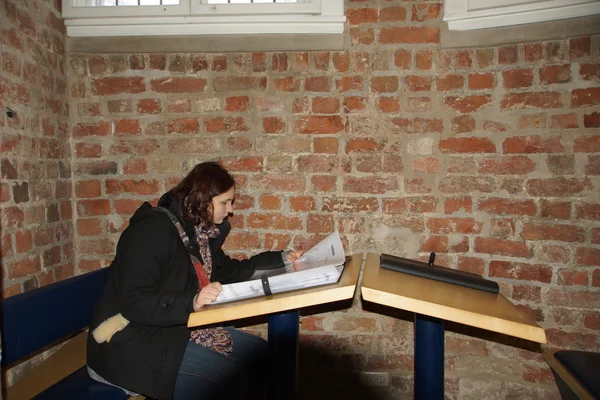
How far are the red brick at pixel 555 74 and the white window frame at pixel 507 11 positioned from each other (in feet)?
0.84

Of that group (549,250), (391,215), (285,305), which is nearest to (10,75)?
(285,305)

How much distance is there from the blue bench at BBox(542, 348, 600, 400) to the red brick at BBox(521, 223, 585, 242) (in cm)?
61

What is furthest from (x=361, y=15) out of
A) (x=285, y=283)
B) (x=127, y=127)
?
(x=285, y=283)

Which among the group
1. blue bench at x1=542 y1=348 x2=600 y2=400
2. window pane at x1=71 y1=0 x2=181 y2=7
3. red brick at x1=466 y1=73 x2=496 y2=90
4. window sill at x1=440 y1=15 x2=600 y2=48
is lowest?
blue bench at x1=542 y1=348 x2=600 y2=400

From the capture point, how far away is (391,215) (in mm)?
2486

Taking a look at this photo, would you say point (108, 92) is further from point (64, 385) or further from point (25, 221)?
point (64, 385)

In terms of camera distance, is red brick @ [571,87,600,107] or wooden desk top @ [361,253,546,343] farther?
red brick @ [571,87,600,107]

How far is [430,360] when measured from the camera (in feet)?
5.82

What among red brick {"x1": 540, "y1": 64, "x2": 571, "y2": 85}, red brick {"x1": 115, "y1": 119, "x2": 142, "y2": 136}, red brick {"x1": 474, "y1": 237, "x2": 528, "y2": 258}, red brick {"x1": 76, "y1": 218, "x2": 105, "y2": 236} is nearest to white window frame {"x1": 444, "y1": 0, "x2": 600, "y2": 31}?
red brick {"x1": 540, "y1": 64, "x2": 571, "y2": 85}

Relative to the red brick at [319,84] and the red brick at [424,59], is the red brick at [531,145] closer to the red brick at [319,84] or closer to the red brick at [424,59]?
the red brick at [424,59]

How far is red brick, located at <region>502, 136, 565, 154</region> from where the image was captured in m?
2.31

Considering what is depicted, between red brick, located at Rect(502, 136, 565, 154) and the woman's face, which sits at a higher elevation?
red brick, located at Rect(502, 136, 565, 154)

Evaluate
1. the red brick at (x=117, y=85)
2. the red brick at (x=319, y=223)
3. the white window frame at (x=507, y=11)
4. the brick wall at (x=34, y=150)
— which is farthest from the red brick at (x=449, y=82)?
the brick wall at (x=34, y=150)

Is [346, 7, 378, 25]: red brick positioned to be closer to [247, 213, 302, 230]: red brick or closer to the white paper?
[247, 213, 302, 230]: red brick
